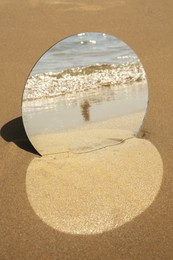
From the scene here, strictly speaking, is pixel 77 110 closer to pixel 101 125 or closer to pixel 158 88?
pixel 101 125

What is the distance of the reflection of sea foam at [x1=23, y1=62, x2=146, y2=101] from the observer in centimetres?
185

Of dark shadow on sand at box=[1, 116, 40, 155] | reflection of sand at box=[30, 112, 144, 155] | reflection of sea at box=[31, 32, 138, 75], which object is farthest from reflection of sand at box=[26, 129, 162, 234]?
reflection of sea at box=[31, 32, 138, 75]

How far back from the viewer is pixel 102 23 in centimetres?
387

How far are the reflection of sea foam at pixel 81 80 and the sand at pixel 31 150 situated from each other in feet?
1.26

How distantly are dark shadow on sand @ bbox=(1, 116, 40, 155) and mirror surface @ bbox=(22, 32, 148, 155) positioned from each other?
0.15 meters

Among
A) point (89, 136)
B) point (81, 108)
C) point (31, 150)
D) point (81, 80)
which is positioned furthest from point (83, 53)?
point (31, 150)

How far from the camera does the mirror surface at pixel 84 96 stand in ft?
6.07

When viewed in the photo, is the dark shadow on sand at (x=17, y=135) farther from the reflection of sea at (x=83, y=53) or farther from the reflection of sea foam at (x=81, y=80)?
the reflection of sea at (x=83, y=53)

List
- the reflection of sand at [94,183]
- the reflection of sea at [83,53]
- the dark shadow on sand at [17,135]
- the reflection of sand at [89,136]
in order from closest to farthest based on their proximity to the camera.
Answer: the reflection of sand at [94,183] → the reflection of sea at [83,53] → the reflection of sand at [89,136] → the dark shadow on sand at [17,135]

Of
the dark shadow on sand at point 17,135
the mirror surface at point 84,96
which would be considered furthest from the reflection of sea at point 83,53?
the dark shadow on sand at point 17,135

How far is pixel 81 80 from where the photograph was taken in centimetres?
192

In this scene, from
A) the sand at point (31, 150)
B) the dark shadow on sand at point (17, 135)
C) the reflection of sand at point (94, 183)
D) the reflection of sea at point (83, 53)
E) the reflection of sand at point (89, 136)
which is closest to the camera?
the sand at point (31, 150)

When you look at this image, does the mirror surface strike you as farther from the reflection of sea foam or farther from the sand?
the sand

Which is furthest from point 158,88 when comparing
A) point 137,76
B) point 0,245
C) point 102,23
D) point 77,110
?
point 0,245
